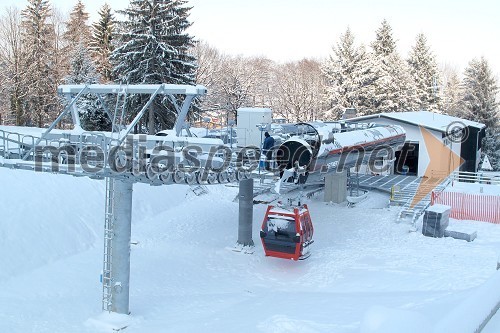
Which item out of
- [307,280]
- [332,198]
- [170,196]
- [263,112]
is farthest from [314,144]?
Answer: [170,196]

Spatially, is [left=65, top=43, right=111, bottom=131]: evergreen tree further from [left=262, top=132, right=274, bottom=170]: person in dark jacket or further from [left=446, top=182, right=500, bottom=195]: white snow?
[left=446, top=182, right=500, bottom=195]: white snow

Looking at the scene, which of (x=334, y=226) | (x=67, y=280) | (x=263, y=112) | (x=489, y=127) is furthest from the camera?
(x=489, y=127)

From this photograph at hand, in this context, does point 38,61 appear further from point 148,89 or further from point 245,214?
point 148,89

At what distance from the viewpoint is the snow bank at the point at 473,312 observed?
249 centimetres

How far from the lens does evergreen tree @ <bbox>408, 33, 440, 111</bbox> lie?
61.9 metres

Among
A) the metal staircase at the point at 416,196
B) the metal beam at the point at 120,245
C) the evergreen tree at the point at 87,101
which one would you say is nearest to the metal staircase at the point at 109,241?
the metal beam at the point at 120,245

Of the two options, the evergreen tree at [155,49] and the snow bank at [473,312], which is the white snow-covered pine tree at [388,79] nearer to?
the evergreen tree at [155,49]

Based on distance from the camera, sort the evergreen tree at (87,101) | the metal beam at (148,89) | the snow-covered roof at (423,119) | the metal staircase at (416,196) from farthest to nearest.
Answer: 1. the evergreen tree at (87,101)
2. the snow-covered roof at (423,119)
3. the metal staircase at (416,196)
4. the metal beam at (148,89)

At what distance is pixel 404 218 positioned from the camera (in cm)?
2403

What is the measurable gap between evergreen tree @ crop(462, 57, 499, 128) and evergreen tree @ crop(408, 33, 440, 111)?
10.7 metres

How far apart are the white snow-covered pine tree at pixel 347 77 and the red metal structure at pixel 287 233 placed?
36.0m

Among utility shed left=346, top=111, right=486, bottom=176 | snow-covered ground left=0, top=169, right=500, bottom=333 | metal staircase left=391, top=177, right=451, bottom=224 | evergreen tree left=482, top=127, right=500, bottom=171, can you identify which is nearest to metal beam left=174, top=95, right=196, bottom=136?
snow-covered ground left=0, top=169, right=500, bottom=333

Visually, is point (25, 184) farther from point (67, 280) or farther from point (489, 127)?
point (489, 127)

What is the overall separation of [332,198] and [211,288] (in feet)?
39.3
